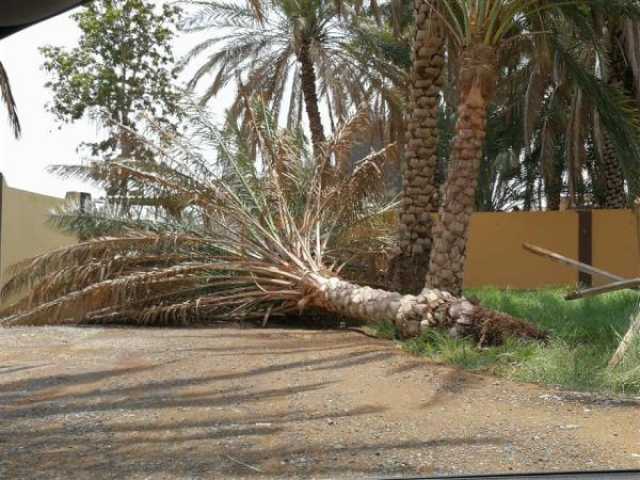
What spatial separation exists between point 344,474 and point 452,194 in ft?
19.9

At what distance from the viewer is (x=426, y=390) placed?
261 inches

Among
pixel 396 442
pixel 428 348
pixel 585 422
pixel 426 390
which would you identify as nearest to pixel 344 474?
pixel 396 442

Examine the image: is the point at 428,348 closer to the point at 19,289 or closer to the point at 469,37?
the point at 469,37

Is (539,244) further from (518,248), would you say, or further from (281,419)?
(281,419)

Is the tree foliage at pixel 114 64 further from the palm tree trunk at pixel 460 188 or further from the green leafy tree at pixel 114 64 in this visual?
the palm tree trunk at pixel 460 188

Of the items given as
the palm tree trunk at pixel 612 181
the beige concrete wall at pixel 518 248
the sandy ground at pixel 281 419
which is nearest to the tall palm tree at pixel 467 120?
the sandy ground at pixel 281 419

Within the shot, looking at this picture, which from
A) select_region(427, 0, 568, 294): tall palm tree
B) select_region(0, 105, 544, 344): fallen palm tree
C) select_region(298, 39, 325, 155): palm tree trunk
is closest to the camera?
select_region(427, 0, 568, 294): tall palm tree

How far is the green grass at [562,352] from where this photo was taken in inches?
261

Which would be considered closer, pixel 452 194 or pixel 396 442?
pixel 396 442

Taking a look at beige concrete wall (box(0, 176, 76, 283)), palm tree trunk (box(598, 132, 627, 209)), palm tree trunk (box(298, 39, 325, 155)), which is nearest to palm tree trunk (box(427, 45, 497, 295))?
beige concrete wall (box(0, 176, 76, 283))

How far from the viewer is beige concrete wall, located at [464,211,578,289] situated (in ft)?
60.0

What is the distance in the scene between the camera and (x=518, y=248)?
61.2 ft

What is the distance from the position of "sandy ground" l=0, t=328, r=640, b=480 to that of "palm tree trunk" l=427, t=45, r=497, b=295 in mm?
1754

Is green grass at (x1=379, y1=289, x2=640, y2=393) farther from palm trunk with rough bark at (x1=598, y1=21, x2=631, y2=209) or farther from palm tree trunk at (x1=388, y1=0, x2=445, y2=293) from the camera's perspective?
palm trunk with rough bark at (x1=598, y1=21, x2=631, y2=209)
